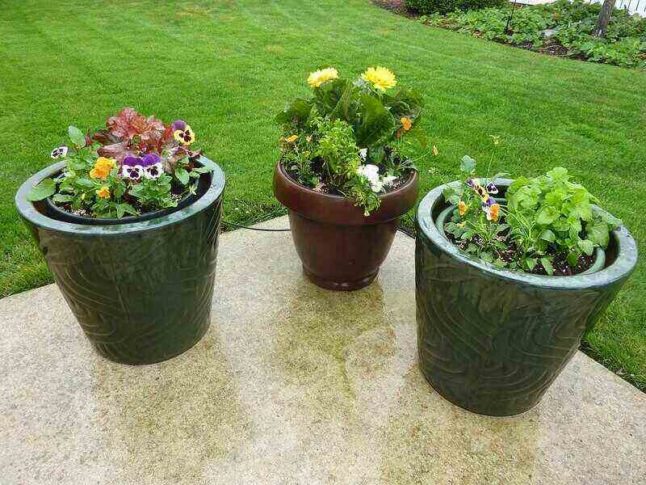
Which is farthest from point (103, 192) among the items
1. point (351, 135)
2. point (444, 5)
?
point (444, 5)

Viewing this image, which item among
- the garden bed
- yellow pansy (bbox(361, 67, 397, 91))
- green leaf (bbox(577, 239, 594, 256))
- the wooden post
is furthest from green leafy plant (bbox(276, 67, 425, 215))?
the wooden post

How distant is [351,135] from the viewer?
8.32ft

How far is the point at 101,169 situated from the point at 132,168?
4.6 inches

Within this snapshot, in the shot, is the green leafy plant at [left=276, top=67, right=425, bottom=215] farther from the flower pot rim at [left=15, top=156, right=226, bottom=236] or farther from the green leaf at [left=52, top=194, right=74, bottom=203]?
the green leaf at [left=52, top=194, right=74, bottom=203]

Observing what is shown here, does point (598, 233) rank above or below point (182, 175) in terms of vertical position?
above

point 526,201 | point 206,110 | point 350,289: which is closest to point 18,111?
point 206,110

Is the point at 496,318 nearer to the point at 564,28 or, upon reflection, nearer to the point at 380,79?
the point at 380,79

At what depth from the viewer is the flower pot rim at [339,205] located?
8.19ft

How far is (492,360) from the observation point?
2043 mm

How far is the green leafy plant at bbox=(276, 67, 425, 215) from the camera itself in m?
2.45

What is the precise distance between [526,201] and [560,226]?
16 centimetres

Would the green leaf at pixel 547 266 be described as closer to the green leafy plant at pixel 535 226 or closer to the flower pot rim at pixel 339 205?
the green leafy plant at pixel 535 226

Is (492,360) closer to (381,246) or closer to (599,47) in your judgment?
(381,246)

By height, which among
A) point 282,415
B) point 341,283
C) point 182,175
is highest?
point 182,175
